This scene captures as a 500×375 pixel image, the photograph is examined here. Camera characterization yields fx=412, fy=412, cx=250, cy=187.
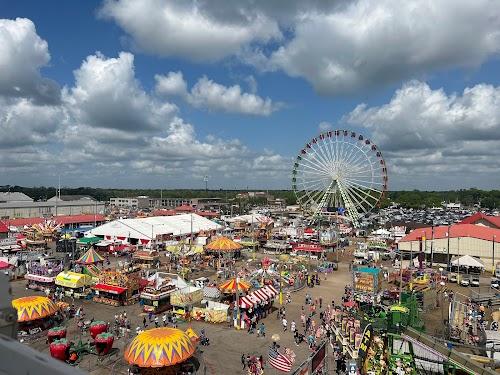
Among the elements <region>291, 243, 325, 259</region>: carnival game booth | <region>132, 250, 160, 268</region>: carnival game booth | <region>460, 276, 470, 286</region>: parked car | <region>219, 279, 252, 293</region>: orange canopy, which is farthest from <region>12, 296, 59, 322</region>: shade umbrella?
<region>460, 276, 470, 286</region>: parked car

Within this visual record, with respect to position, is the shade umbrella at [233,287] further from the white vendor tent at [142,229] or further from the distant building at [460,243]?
the white vendor tent at [142,229]

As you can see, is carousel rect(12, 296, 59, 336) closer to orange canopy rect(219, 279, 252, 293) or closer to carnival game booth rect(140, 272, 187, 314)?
carnival game booth rect(140, 272, 187, 314)

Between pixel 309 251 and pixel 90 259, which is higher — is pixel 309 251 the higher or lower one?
the lower one

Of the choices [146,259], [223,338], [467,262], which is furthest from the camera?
[146,259]

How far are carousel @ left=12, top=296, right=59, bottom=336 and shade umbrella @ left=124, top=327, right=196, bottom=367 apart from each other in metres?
9.21

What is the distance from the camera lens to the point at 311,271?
48.2 m

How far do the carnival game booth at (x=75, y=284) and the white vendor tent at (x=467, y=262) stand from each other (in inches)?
1521

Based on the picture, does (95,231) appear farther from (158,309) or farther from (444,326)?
(444,326)

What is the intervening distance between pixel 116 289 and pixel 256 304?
11.5 m

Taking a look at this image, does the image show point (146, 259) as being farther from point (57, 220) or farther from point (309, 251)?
point (57, 220)

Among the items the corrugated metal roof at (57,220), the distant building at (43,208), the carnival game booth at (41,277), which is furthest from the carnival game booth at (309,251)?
the distant building at (43,208)

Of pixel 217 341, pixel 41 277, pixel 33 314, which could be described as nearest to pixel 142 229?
pixel 41 277

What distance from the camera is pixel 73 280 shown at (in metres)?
34.7

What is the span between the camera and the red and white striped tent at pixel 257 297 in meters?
28.7
